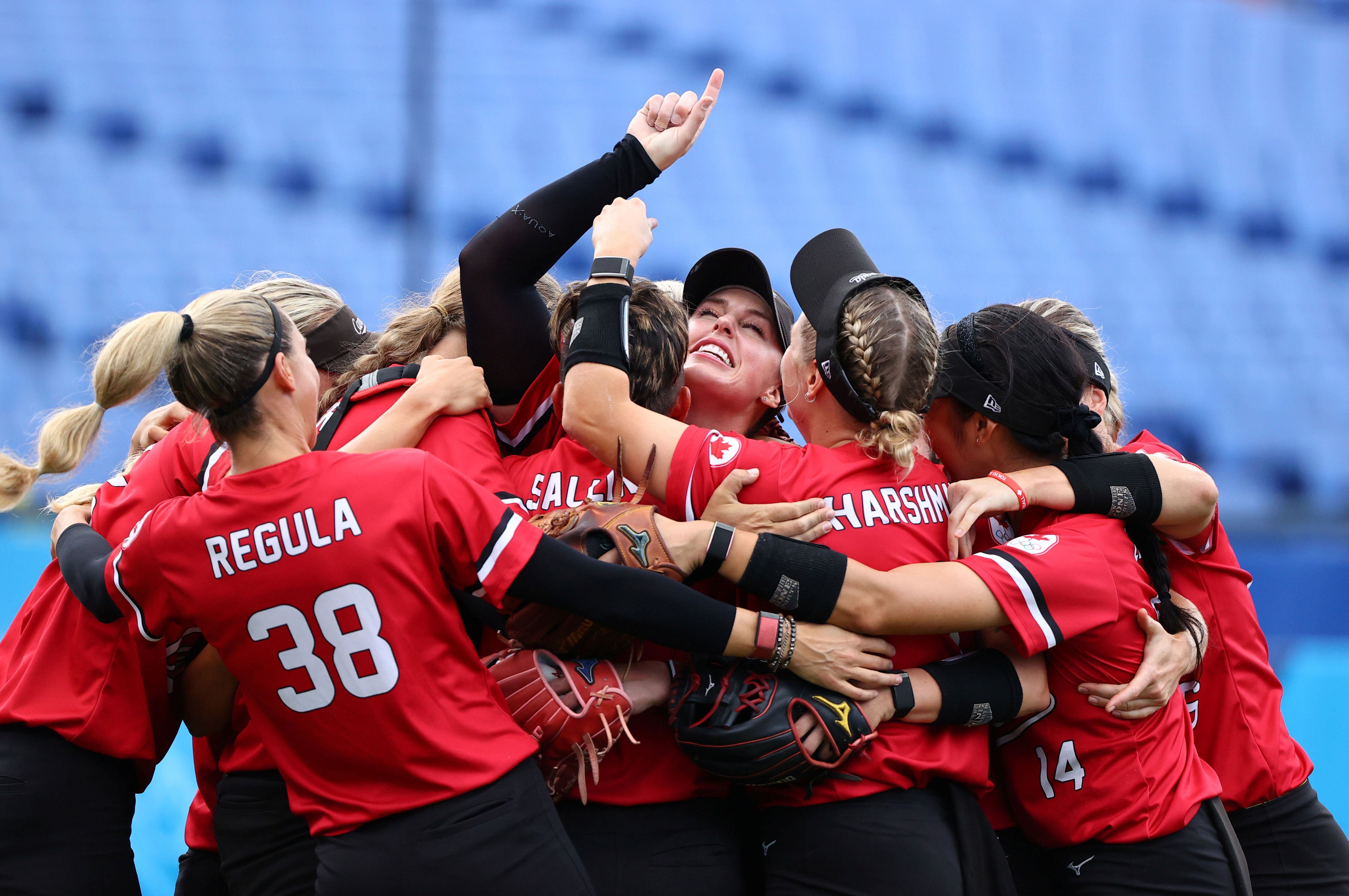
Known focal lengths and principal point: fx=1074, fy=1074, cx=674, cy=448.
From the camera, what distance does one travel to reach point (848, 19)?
8430mm

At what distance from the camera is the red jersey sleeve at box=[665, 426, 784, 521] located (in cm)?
207

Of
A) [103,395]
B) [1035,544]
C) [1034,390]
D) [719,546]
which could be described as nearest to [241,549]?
[103,395]

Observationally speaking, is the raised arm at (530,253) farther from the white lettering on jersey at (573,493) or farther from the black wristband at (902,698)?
the black wristband at (902,698)

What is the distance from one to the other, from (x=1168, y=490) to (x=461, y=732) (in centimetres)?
150

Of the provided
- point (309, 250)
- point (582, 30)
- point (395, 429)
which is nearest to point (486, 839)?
point (395, 429)

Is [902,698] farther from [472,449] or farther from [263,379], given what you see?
[263,379]

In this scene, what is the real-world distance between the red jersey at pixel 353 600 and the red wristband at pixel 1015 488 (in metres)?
0.95

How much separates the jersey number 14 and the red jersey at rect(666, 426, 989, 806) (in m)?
0.17

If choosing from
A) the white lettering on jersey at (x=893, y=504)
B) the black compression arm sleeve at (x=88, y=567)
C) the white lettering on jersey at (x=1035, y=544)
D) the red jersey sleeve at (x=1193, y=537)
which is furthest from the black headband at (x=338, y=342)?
the red jersey sleeve at (x=1193, y=537)

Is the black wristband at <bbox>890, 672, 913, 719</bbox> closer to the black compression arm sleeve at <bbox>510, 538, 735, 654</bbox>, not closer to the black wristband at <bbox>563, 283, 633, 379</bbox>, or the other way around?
the black compression arm sleeve at <bbox>510, 538, 735, 654</bbox>

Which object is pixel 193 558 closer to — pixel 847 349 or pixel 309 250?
pixel 847 349

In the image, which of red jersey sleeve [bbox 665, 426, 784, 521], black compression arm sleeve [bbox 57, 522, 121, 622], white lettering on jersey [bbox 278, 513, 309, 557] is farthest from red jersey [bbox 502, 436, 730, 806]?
black compression arm sleeve [bbox 57, 522, 121, 622]

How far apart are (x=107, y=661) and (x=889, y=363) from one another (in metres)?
1.69

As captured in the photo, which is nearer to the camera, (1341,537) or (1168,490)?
(1168,490)
